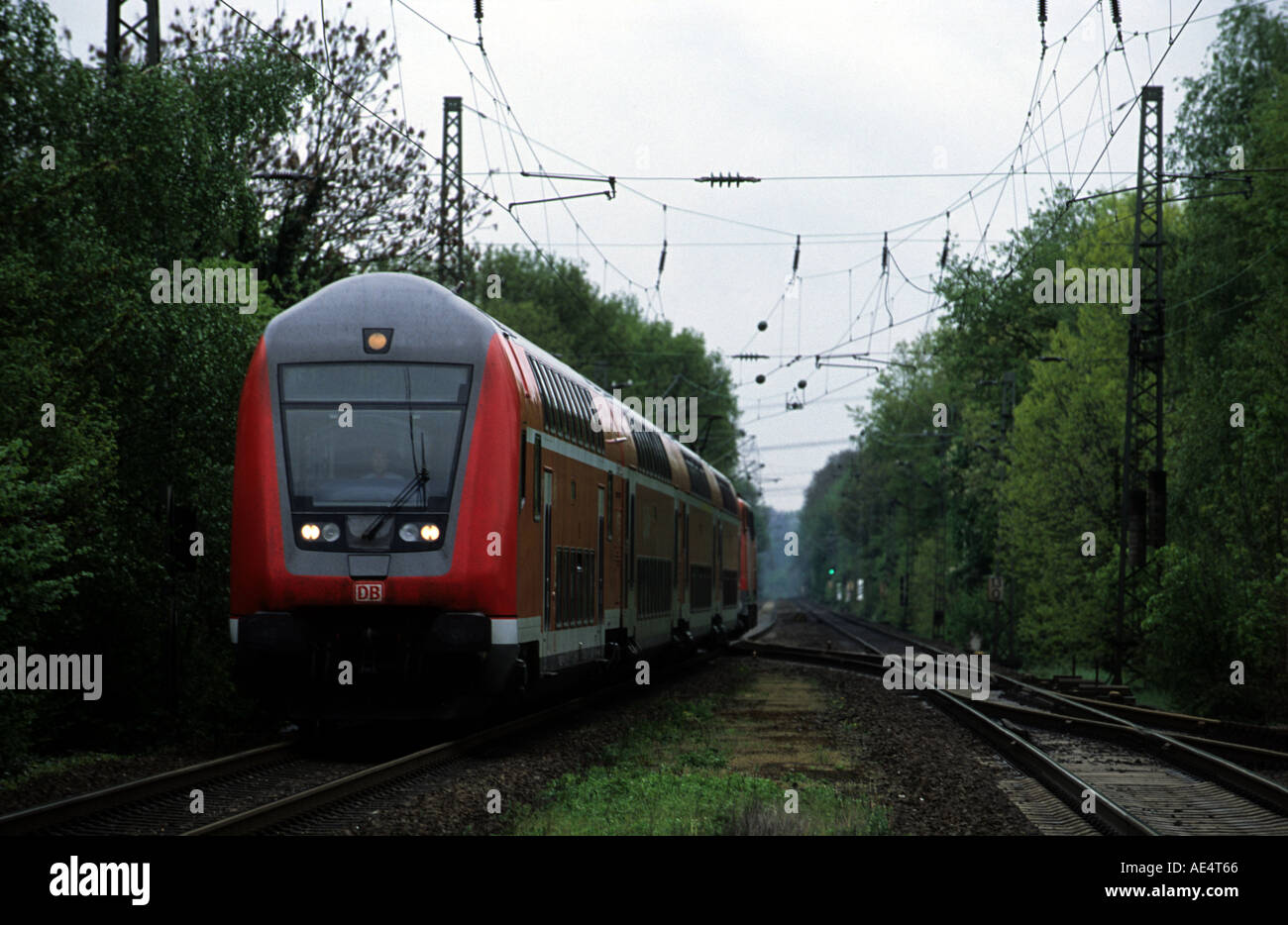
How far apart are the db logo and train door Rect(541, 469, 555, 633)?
2.36 metres

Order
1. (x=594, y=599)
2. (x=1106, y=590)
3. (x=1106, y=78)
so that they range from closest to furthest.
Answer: (x=594, y=599), (x=1106, y=78), (x=1106, y=590)

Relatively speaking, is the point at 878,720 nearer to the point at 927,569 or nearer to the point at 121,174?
the point at 121,174

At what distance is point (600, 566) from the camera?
18969 mm

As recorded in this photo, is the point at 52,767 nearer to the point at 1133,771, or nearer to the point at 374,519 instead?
the point at 374,519

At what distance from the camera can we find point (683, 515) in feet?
90.3

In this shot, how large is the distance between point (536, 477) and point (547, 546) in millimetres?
902

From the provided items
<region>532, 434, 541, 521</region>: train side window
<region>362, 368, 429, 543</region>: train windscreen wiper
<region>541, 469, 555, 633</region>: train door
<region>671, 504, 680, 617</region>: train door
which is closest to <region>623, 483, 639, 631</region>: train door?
<region>671, 504, 680, 617</region>: train door

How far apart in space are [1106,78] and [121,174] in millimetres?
14681

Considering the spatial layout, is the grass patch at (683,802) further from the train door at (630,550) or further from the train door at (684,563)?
the train door at (684,563)

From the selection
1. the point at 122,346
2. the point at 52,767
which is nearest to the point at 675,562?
the point at 122,346

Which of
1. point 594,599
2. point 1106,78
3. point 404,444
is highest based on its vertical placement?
point 1106,78

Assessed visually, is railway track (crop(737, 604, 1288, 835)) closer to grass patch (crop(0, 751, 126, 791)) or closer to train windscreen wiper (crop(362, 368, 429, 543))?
train windscreen wiper (crop(362, 368, 429, 543))

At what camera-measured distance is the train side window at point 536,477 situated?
15000 mm
